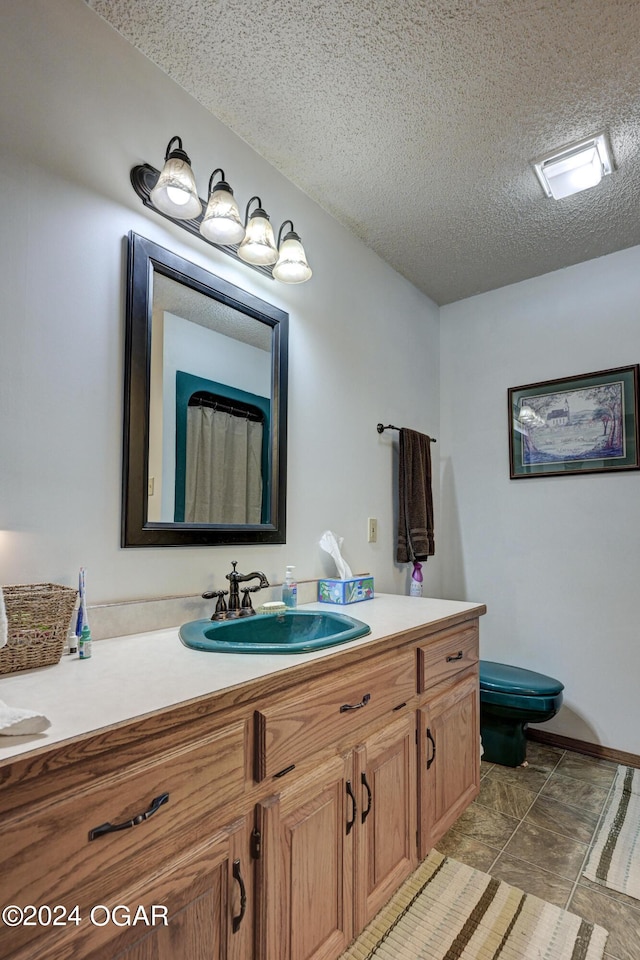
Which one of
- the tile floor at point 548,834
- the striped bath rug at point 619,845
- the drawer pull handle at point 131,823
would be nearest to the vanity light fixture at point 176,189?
the drawer pull handle at point 131,823

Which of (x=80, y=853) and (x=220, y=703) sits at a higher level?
(x=220, y=703)

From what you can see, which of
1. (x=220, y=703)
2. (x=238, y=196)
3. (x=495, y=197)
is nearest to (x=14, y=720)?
(x=220, y=703)

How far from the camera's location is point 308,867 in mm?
1048

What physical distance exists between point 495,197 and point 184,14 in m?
1.31

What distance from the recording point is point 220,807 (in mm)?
867

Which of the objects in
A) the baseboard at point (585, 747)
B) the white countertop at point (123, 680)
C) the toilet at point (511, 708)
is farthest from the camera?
the baseboard at point (585, 747)

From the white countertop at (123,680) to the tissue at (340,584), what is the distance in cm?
52

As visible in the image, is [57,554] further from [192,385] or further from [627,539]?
[627,539]

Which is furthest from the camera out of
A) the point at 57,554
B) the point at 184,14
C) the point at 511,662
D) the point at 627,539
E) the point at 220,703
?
the point at 511,662

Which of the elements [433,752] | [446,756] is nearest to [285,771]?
[433,752]

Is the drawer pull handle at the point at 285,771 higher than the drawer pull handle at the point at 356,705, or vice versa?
the drawer pull handle at the point at 356,705

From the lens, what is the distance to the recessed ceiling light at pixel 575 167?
1752 millimetres

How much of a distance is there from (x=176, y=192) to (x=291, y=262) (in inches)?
18.2

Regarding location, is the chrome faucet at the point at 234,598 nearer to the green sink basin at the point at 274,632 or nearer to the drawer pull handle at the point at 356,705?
the green sink basin at the point at 274,632
